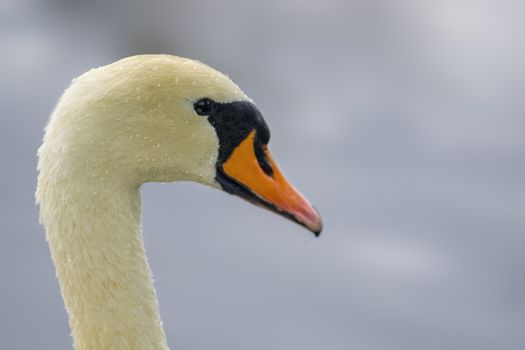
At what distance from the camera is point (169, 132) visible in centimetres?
414

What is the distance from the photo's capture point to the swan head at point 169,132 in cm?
393

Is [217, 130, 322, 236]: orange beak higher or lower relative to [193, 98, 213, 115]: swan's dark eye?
lower

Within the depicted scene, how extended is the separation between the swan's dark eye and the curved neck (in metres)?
0.29

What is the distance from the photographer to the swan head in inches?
155

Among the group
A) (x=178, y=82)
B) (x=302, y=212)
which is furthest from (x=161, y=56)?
(x=302, y=212)

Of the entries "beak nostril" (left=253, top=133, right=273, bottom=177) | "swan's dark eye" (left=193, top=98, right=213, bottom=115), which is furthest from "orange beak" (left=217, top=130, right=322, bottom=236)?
"swan's dark eye" (left=193, top=98, right=213, bottom=115)

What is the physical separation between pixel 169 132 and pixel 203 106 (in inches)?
4.8

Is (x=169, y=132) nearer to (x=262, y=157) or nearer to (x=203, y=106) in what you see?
(x=203, y=106)

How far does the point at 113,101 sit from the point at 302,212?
0.68 meters

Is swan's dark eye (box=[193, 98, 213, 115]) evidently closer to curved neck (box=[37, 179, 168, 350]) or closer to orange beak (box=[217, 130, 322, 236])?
orange beak (box=[217, 130, 322, 236])

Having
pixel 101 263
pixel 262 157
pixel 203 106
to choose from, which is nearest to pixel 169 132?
pixel 203 106

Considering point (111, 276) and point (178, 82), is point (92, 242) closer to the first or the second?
point (111, 276)

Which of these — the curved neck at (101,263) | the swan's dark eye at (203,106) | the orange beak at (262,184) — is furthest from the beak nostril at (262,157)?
the curved neck at (101,263)

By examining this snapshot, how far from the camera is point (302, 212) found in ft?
14.0
